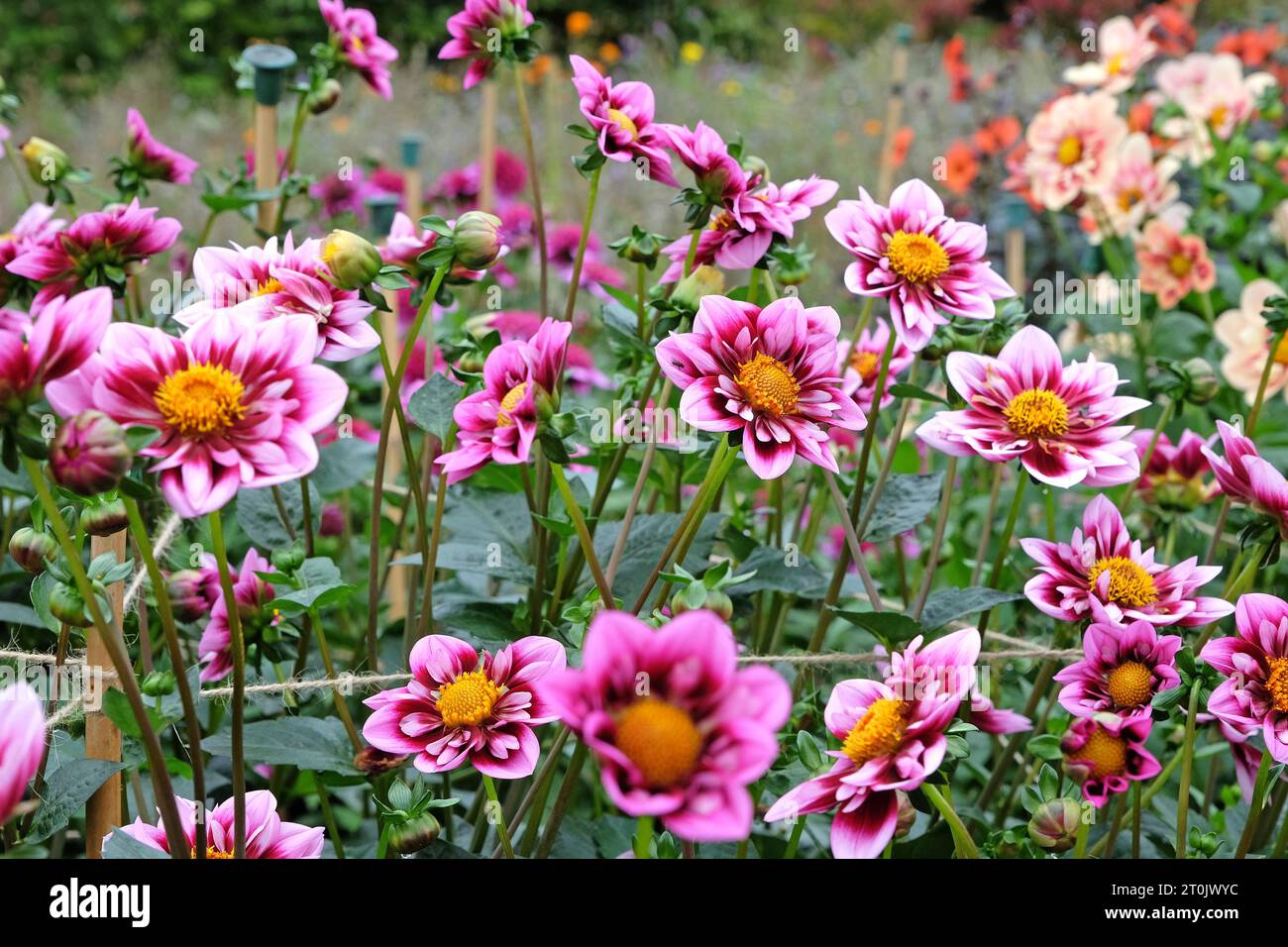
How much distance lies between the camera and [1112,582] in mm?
766

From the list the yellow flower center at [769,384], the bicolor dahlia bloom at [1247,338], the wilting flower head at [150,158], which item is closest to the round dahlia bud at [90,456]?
the yellow flower center at [769,384]

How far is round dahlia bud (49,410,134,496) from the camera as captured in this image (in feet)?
1.65

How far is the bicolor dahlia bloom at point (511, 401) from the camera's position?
2.28 feet

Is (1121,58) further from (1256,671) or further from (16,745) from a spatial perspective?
(16,745)

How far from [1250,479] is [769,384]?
1.02 feet

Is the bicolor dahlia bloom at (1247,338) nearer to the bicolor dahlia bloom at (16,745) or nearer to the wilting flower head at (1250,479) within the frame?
the wilting flower head at (1250,479)

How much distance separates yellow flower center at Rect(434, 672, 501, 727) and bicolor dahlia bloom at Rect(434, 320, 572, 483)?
13 cm

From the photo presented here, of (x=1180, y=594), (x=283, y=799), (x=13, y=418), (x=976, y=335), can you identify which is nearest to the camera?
(x=13, y=418)

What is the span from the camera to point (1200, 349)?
182 cm

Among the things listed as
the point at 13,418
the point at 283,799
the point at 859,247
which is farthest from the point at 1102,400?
the point at 283,799

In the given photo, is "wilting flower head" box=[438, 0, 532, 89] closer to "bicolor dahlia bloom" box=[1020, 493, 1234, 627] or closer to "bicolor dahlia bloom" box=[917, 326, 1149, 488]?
"bicolor dahlia bloom" box=[917, 326, 1149, 488]
